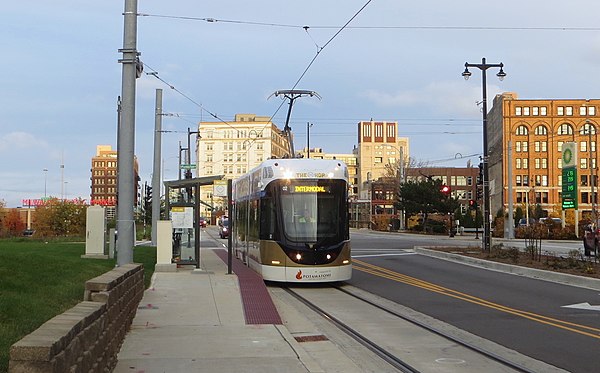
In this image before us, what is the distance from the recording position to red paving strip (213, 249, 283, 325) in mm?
12112

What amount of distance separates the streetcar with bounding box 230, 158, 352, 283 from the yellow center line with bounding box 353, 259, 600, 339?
2671 mm

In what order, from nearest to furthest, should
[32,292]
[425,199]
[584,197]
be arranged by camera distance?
1. [32,292]
2. [425,199]
3. [584,197]

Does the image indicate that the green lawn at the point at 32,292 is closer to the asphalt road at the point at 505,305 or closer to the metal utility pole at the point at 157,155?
the asphalt road at the point at 505,305

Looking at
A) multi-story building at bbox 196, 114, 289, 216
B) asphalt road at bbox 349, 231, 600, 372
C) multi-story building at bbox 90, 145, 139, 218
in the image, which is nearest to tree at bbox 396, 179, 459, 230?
multi-story building at bbox 196, 114, 289, 216

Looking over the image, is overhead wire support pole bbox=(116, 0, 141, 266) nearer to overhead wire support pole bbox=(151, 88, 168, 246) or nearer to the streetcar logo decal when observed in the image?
the streetcar logo decal

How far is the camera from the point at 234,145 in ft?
393

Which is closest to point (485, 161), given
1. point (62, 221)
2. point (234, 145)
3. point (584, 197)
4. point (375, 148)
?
point (62, 221)

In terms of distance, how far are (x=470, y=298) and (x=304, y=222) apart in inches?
185

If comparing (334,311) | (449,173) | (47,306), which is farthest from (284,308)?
(449,173)

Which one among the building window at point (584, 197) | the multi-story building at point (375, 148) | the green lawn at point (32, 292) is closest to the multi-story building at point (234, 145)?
the multi-story building at point (375, 148)

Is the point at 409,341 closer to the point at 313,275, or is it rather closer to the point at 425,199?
the point at 313,275

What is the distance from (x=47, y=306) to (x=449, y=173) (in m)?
135

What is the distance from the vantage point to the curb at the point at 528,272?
1928 cm

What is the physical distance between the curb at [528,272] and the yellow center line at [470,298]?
3902mm
